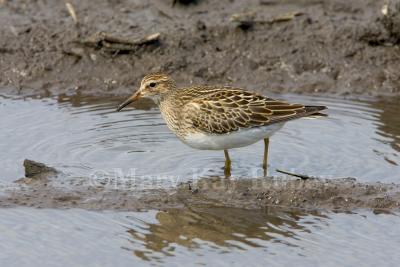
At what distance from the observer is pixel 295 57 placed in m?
13.2

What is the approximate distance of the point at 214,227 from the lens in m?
8.34

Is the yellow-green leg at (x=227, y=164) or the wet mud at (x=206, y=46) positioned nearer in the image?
the yellow-green leg at (x=227, y=164)

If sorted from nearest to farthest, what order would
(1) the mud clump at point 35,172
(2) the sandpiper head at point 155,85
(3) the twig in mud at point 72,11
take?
(1) the mud clump at point 35,172, (2) the sandpiper head at point 155,85, (3) the twig in mud at point 72,11

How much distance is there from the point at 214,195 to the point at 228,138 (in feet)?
3.64

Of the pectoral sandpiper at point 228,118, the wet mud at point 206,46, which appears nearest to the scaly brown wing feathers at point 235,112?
the pectoral sandpiper at point 228,118

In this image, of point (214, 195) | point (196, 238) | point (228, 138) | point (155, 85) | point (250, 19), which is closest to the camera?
point (196, 238)

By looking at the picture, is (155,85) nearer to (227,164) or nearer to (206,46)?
(227,164)

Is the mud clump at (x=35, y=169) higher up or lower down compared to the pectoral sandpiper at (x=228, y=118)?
lower down

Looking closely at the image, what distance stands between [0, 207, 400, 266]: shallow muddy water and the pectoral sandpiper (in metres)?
1.41

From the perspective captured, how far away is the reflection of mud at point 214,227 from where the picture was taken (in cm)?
802

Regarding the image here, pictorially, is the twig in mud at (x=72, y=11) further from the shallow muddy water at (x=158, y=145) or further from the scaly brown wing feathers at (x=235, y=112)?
the scaly brown wing feathers at (x=235, y=112)

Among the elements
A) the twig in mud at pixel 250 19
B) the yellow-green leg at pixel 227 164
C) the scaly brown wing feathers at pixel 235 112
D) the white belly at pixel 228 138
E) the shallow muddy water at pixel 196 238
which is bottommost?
the shallow muddy water at pixel 196 238

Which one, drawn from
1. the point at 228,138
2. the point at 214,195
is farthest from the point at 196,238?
the point at 228,138

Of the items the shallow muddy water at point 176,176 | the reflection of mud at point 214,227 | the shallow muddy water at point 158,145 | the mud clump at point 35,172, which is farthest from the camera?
the shallow muddy water at point 158,145
